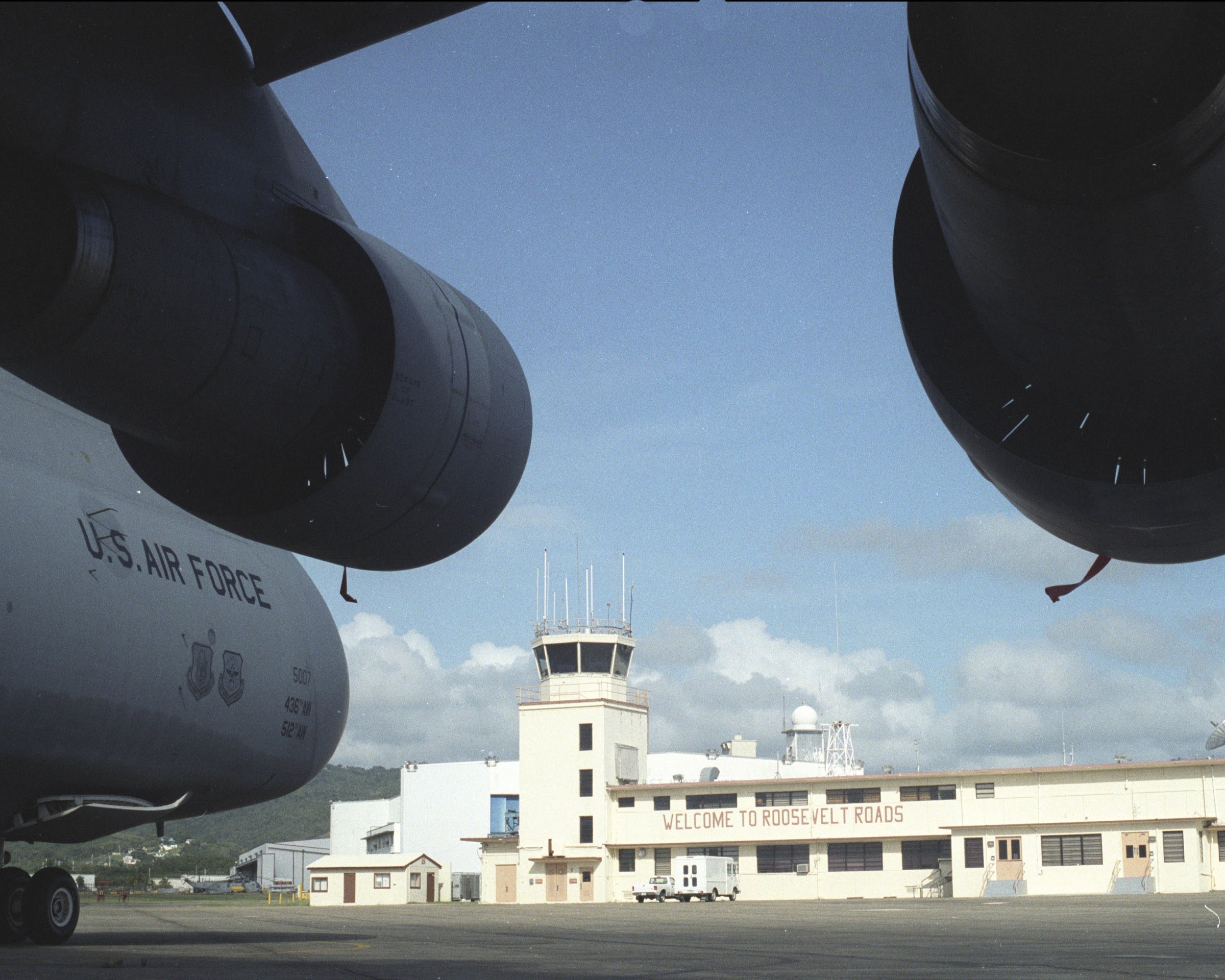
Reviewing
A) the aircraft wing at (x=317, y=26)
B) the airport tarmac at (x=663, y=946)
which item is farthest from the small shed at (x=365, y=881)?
the aircraft wing at (x=317, y=26)

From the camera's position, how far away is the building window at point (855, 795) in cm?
7094

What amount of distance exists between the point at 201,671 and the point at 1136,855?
5653cm

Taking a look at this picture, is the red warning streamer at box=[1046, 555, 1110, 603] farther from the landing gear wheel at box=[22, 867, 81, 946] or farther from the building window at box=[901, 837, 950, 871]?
the building window at box=[901, 837, 950, 871]

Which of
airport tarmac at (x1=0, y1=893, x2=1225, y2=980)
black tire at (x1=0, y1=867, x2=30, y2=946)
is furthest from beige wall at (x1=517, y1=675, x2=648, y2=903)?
black tire at (x1=0, y1=867, x2=30, y2=946)

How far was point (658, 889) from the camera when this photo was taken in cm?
6581

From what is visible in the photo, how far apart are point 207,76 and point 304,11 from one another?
125cm

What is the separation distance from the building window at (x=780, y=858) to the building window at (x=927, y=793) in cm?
637

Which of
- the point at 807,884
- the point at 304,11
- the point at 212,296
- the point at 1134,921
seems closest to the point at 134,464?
the point at 212,296

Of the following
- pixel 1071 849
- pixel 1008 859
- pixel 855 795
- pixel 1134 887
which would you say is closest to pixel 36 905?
pixel 1134 887

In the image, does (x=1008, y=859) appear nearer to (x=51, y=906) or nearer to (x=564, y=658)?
(x=564, y=658)

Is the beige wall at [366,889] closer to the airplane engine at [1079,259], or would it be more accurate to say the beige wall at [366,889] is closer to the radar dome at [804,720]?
the radar dome at [804,720]

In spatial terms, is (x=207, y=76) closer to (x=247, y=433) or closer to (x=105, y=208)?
(x=105, y=208)

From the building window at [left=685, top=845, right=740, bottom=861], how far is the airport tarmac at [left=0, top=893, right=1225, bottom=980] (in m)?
33.2

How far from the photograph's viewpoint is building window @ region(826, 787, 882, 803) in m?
70.9
